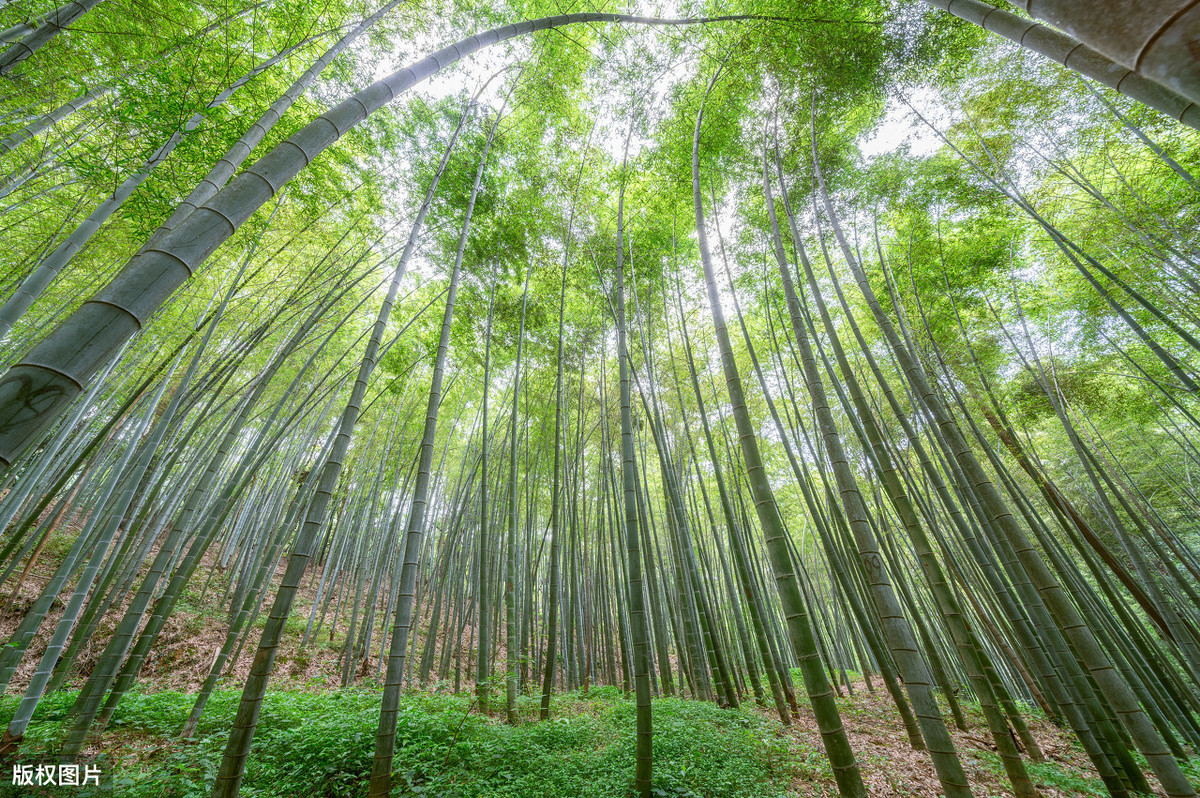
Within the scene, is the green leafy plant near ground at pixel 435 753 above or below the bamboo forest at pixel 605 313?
below

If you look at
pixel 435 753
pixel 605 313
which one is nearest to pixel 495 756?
pixel 435 753

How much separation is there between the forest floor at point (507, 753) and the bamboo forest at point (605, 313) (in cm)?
4

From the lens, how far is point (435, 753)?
10.1 ft

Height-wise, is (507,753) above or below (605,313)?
below

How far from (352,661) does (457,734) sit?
16.5 ft

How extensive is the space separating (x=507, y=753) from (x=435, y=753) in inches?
20.8

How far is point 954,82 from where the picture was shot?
12.9ft

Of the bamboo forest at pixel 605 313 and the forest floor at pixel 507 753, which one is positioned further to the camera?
the forest floor at pixel 507 753

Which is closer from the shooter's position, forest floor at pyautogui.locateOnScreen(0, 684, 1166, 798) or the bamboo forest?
the bamboo forest

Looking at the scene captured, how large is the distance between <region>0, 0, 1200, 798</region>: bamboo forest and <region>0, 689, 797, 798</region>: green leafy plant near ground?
4cm

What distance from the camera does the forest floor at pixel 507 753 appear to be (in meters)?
2.68

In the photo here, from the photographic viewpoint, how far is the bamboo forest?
83.0 inches

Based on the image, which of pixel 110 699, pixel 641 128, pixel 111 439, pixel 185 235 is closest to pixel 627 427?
pixel 185 235

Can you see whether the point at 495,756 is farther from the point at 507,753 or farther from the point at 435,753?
the point at 435,753
